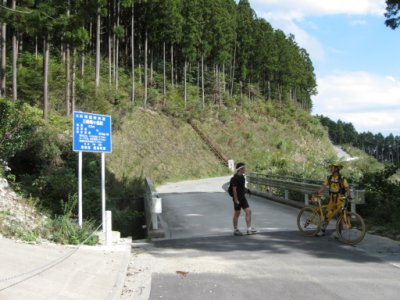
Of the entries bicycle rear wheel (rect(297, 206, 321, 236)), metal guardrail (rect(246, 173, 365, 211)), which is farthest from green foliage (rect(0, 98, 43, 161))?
metal guardrail (rect(246, 173, 365, 211))

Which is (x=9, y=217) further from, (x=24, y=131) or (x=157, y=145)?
(x=157, y=145)

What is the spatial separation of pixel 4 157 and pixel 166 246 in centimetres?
702

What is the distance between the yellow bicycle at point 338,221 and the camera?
405 inches

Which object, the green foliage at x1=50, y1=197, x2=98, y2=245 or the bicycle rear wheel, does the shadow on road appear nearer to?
the bicycle rear wheel

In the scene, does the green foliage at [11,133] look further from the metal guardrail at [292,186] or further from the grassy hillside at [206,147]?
the grassy hillside at [206,147]

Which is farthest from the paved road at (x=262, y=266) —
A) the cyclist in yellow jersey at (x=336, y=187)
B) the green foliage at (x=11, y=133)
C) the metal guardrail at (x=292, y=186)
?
the green foliage at (x=11, y=133)

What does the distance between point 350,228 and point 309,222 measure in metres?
1.21

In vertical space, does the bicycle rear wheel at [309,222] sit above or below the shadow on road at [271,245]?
above

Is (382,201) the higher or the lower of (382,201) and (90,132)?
the lower

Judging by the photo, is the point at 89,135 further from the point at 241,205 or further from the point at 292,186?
the point at 292,186

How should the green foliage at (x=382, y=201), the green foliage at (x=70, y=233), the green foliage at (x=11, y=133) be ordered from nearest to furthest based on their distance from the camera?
the green foliage at (x=70, y=233)
the green foliage at (x=382, y=201)
the green foliage at (x=11, y=133)

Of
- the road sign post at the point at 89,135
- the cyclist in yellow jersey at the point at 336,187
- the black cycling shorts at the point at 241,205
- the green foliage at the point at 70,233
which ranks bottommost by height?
the green foliage at the point at 70,233

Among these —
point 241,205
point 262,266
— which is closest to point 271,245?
point 241,205

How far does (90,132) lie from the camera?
34.9 feet
